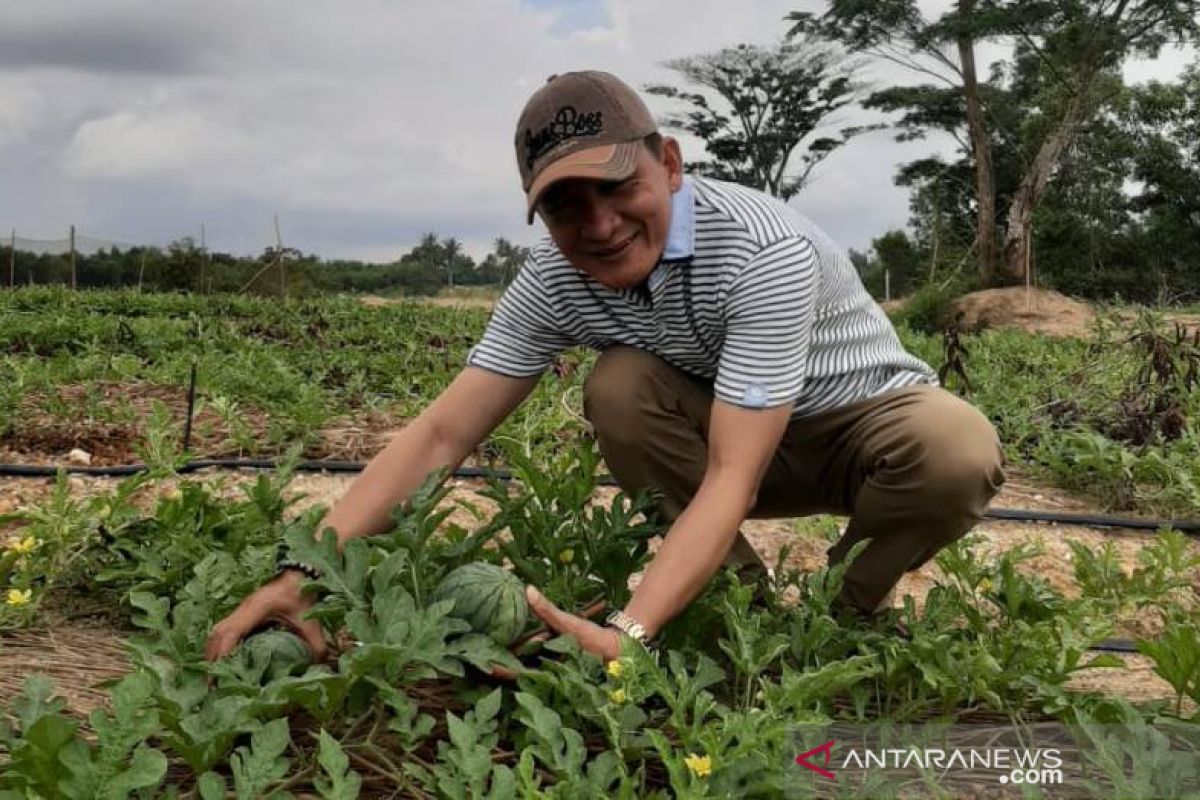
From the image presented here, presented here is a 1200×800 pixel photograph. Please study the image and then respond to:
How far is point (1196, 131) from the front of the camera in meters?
31.6

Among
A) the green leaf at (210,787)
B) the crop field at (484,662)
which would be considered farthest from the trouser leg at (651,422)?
the green leaf at (210,787)

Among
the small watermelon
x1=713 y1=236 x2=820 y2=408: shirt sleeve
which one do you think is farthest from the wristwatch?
x1=713 y1=236 x2=820 y2=408: shirt sleeve

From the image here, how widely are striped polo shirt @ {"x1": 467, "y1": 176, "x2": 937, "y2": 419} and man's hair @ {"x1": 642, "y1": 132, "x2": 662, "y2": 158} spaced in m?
0.16

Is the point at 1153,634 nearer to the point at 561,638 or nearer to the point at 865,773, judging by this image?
the point at 865,773

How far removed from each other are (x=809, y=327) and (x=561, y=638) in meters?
0.91

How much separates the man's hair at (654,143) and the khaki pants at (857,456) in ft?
2.13

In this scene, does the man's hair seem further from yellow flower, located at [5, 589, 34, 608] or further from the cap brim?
yellow flower, located at [5, 589, 34, 608]

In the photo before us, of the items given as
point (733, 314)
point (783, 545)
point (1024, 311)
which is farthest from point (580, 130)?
point (1024, 311)

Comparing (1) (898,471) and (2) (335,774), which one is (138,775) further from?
(1) (898,471)

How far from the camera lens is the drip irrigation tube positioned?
451 cm

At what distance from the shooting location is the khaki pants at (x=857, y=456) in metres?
2.73

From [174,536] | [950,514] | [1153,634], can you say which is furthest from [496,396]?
[1153,634]

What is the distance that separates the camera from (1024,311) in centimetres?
1716

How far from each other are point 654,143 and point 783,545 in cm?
167
